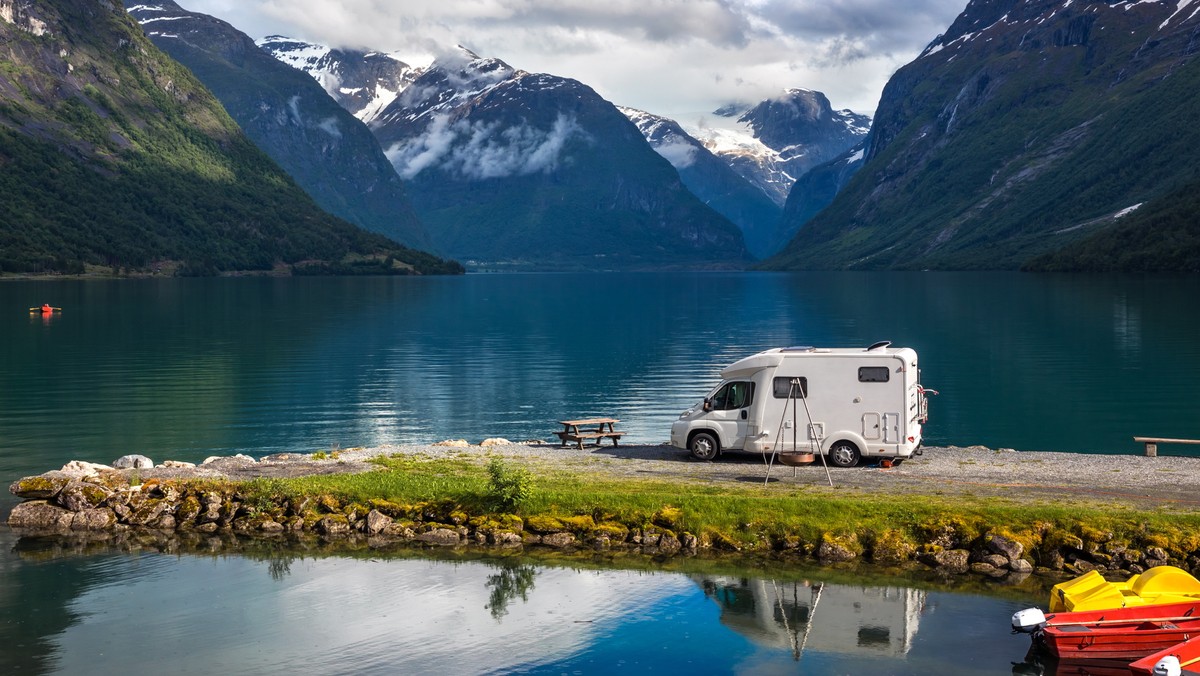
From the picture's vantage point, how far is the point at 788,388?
40.6m

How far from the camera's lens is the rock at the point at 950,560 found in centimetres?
3120

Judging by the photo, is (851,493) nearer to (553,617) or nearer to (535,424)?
(553,617)

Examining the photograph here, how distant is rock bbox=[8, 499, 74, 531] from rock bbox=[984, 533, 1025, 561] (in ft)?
94.6

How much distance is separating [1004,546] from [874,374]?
384 inches

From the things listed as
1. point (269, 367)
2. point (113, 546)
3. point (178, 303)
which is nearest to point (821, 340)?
point (269, 367)

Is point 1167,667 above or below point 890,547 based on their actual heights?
below

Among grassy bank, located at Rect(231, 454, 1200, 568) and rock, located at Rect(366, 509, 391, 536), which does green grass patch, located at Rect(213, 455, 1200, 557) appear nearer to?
grassy bank, located at Rect(231, 454, 1200, 568)

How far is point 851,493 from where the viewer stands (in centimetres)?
3566

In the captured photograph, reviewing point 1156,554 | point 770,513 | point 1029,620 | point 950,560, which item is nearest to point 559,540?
point 770,513

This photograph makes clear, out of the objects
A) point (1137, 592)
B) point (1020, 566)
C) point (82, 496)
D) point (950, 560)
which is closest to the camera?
point (1137, 592)

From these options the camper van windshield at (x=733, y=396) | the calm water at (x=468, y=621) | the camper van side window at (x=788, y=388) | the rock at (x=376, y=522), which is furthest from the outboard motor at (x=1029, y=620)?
the rock at (x=376, y=522)

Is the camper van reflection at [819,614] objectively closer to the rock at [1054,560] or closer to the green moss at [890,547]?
the green moss at [890,547]

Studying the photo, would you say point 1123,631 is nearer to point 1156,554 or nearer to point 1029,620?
point 1029,620

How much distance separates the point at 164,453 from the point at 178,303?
14214 cm
